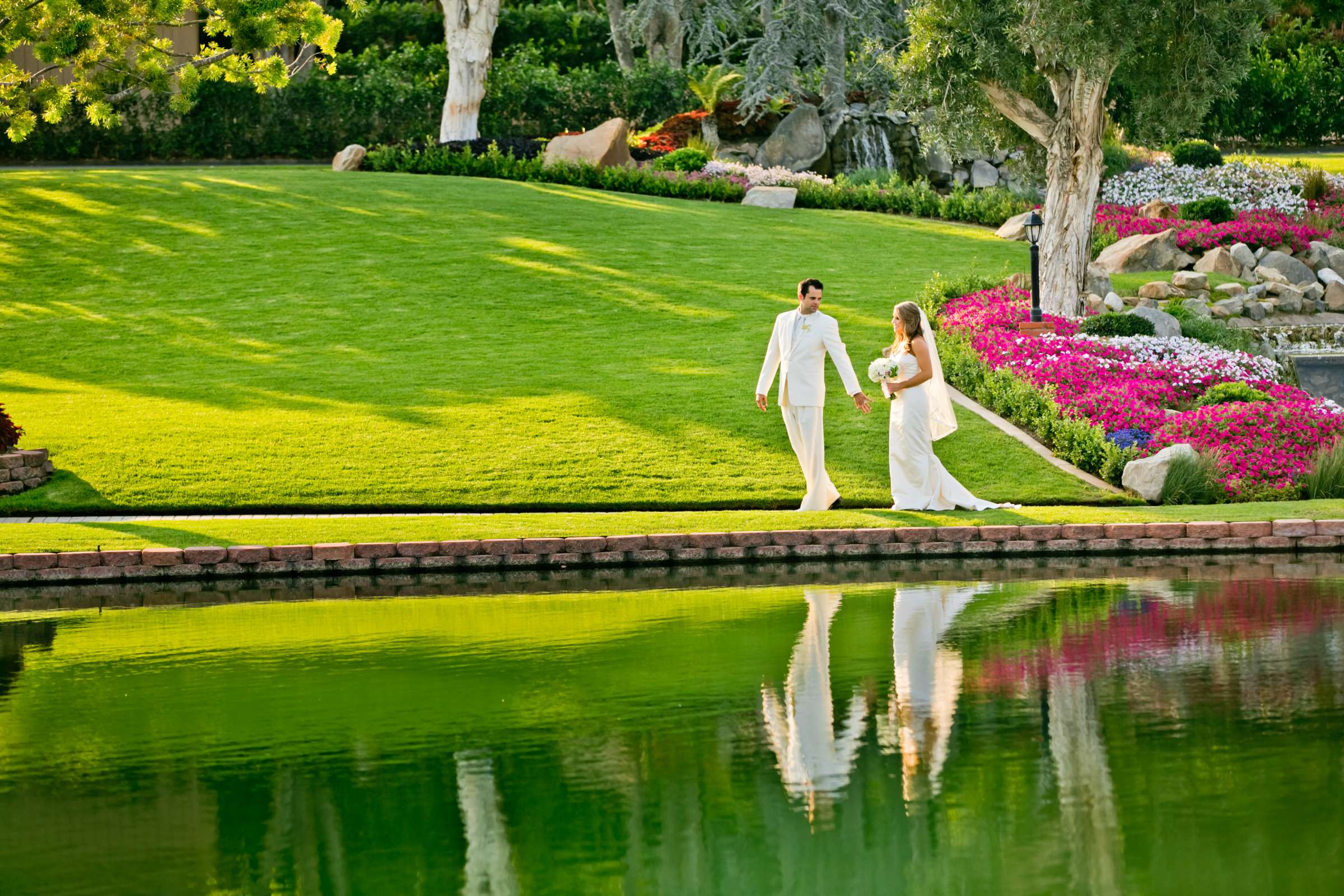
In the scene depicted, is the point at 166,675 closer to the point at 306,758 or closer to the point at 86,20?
the point at 306,758

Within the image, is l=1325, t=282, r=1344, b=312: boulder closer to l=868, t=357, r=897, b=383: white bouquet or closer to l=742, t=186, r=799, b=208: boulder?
l=742, t=186, r=799, b=208: boulder

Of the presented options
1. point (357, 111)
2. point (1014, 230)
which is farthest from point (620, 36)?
point (1014, 230)

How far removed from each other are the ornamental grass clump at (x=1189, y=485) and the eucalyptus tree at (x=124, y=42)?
10.7 metres

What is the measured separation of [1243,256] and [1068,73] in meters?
7.36

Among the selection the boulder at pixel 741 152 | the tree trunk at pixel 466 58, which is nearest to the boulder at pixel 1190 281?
the boulder at pixel 741 152

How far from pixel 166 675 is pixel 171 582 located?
438 cm

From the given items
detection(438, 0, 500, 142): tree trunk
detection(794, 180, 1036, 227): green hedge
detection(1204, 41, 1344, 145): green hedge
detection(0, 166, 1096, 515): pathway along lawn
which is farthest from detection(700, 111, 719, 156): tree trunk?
detection(1204, 41, 1344, 145): green hedge

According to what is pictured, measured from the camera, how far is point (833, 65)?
41.9 m

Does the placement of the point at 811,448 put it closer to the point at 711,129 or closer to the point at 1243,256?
the point at 1243,256

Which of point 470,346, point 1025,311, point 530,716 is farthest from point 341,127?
point 530,716

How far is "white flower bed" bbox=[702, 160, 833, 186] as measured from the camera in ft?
117

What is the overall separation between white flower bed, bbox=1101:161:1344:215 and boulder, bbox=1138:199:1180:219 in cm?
54

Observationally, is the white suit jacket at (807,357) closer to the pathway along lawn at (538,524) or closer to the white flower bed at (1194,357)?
the pathway along lawn at (538,524)

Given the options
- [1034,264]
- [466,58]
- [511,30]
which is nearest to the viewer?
[1034,264]
